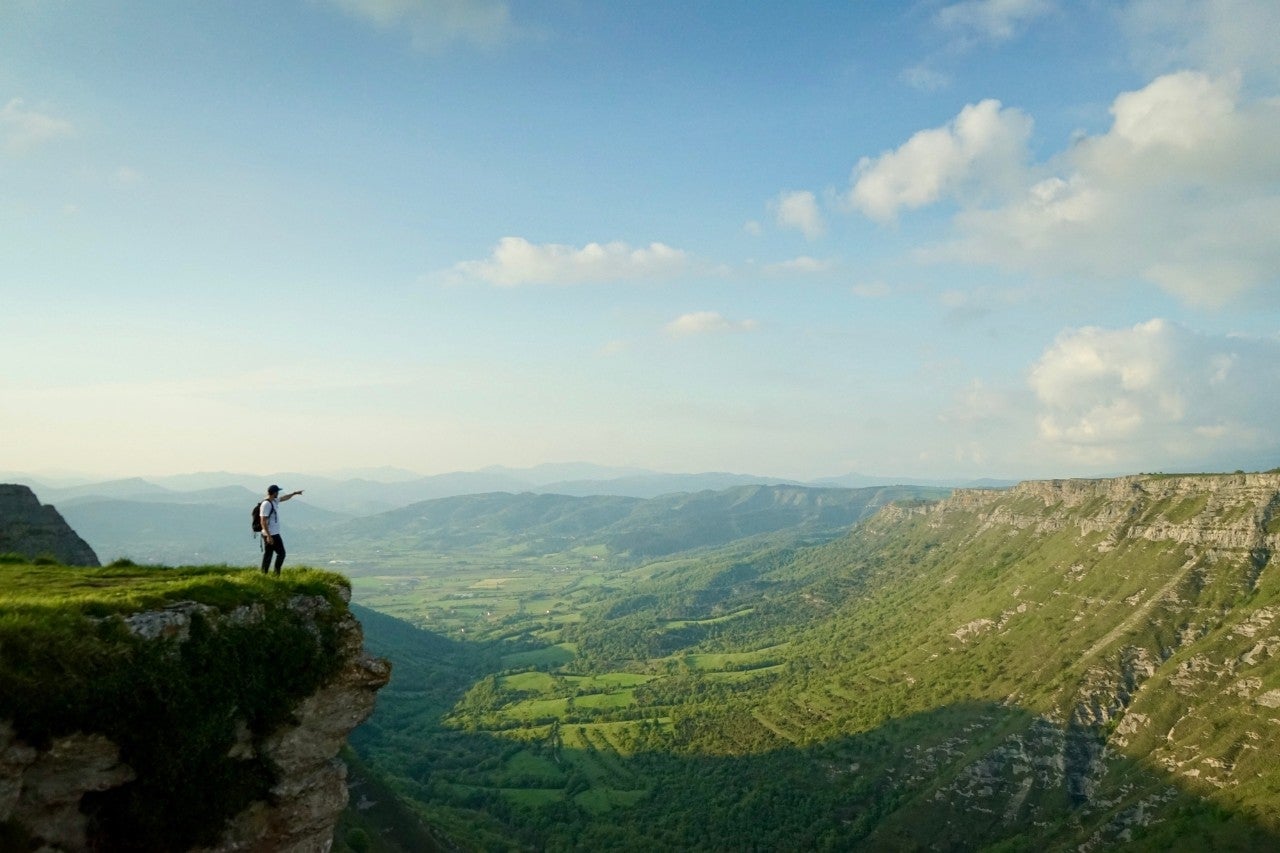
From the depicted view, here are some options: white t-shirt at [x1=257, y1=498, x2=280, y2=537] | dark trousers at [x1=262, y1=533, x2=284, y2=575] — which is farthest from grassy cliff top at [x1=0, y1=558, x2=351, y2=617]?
white t-shirt at [x1=257, y1=498, x2=280, y2=537]

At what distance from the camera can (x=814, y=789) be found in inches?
5517

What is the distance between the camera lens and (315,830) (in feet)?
70.6

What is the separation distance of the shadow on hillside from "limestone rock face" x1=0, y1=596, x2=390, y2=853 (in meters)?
102

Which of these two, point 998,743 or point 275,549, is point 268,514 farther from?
point 998,743

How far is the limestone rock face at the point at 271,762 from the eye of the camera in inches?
612

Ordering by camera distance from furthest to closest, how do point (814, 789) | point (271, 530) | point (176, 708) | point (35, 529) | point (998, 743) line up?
point (814, 789), point (998, 743), point (35, 529), point (271, 530), point (176, 708)

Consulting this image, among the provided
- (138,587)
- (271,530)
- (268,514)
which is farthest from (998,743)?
(138,587)

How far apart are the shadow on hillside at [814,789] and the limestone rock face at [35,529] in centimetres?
7408

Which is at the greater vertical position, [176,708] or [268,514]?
[268,514]

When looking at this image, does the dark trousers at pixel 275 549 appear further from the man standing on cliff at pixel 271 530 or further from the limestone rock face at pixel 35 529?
the limestone rock face at pixel 35 529

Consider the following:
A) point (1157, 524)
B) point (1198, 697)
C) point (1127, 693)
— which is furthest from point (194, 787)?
point (1157, 524)

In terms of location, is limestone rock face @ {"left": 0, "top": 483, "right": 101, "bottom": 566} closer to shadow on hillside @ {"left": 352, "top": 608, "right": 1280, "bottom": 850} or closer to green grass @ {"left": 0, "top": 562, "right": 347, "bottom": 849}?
green grass @ {"left": 0, "top": 562, "right": 347, "bottom": 849}

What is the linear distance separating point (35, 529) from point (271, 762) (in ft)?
241

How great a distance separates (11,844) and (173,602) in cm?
608
